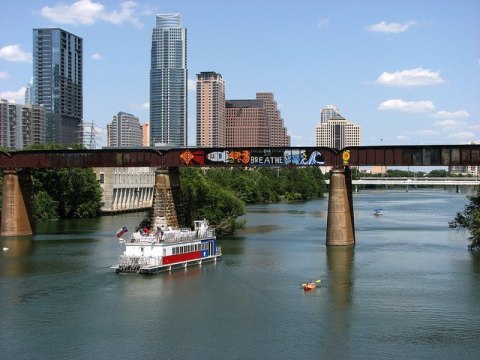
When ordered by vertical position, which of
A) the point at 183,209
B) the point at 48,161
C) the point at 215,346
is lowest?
the point at 215,346

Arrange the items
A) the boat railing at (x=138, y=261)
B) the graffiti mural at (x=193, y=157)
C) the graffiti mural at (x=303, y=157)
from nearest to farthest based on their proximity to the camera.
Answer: the boat railing at (x=138, y=261) < the graffiti mural at (x=303, y=157) < the graffiti mural at (x=193, y=157)

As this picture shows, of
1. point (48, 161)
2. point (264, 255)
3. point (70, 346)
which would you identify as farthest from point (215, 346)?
point (48, 161)

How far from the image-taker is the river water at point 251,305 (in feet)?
141

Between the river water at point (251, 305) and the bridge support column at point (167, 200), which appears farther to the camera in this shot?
the bridge support column at point (167, 200)

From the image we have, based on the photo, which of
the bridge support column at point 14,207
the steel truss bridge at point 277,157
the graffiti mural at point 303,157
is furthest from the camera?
the bridge support column at point 14,207

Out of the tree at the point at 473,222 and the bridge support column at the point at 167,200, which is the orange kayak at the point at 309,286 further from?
the bridge support column at the point at 167,200

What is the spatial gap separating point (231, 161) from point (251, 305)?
38.2 m

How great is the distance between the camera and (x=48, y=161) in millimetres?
100688

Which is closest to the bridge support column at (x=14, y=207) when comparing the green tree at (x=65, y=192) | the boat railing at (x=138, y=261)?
the green tree at (x=65, y=192)

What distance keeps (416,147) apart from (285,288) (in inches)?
1255

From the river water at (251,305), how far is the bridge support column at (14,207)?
15477 millimetres

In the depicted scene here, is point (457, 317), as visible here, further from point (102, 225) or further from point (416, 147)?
point (102, 225)

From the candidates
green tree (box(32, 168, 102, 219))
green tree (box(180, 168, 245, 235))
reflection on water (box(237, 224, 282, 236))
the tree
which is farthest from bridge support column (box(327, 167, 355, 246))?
green tree (box(32, 168, 102, 219))

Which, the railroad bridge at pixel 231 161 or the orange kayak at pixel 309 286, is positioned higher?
the railroad bridge at pixel 231 161
